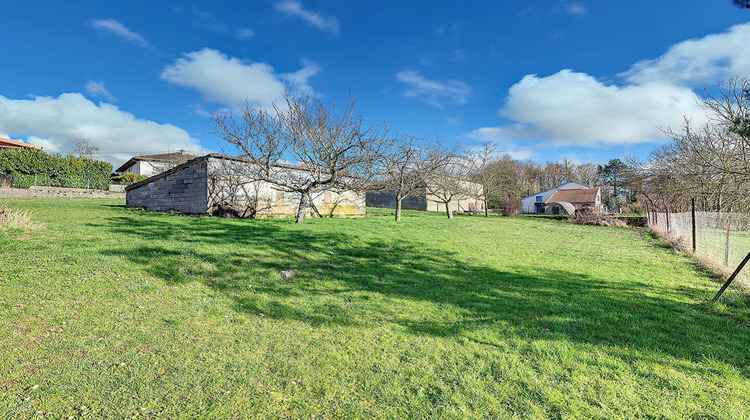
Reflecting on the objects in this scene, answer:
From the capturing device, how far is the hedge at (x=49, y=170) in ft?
78.8

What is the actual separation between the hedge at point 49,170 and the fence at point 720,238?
3978cm

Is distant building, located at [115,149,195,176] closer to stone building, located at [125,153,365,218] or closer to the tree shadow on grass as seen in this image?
stone building, located at [125,153,365,218]

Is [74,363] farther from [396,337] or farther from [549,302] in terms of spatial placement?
[549,302]

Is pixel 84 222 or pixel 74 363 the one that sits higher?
pixel 84 222

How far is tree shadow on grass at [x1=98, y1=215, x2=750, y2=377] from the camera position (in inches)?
189

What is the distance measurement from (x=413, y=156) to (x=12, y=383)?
62.9ft

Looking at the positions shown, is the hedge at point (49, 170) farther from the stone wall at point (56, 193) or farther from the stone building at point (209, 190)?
the stone building at point (209, 190)

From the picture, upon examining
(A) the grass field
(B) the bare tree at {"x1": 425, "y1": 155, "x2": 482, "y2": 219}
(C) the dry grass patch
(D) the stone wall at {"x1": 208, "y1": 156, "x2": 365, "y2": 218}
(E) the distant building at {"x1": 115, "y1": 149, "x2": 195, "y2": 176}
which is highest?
(E) the distant building at {"x1": 115, "y1": 149, "x2": 195, "y2": 176}

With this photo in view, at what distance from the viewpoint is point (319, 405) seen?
302 centimetres

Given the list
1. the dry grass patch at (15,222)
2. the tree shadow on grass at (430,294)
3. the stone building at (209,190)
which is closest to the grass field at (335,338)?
the tree shadow on grass at (430,294)

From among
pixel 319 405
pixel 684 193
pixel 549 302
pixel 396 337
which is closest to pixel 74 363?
pixel 319 405

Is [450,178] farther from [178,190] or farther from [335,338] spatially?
[335,338]

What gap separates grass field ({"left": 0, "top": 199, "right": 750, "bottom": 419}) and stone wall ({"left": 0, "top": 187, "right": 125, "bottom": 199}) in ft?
66.3

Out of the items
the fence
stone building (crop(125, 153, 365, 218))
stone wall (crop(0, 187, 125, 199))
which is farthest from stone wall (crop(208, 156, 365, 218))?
the fence
